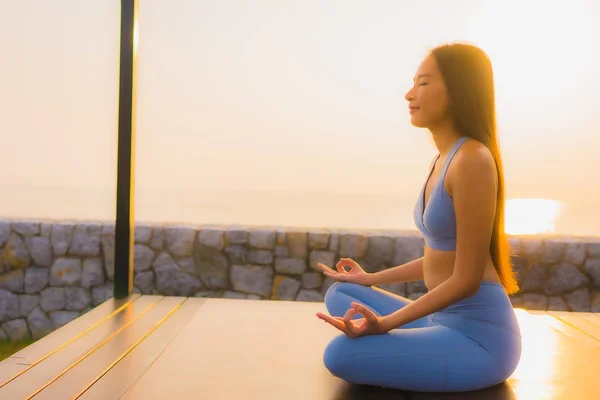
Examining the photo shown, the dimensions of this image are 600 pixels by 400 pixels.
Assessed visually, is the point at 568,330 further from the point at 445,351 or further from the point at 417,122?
the point at 417,122

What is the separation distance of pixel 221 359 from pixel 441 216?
0.93 metres

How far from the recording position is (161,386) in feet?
5.16

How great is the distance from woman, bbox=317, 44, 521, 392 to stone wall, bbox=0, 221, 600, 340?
274 cm

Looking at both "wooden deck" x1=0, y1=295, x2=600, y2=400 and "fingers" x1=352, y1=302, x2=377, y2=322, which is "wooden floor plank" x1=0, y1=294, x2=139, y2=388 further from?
"fingers" x1=352, y1=302, x2=377, y2=322

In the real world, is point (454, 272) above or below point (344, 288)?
above

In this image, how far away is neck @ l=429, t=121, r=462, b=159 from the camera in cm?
144

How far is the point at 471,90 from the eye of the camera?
4.52ft

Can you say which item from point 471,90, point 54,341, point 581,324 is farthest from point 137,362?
point 581,324

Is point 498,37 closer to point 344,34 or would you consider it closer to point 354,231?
point 344,34

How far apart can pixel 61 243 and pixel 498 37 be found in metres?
3.93

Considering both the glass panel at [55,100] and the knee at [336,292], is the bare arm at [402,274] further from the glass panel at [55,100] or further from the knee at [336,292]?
the glass panel at [55,100]

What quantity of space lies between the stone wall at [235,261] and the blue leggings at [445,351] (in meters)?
2.73

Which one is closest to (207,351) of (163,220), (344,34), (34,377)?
(34,377)

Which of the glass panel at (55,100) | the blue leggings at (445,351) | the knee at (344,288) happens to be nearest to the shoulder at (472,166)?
the blue leggings at (445,351)
